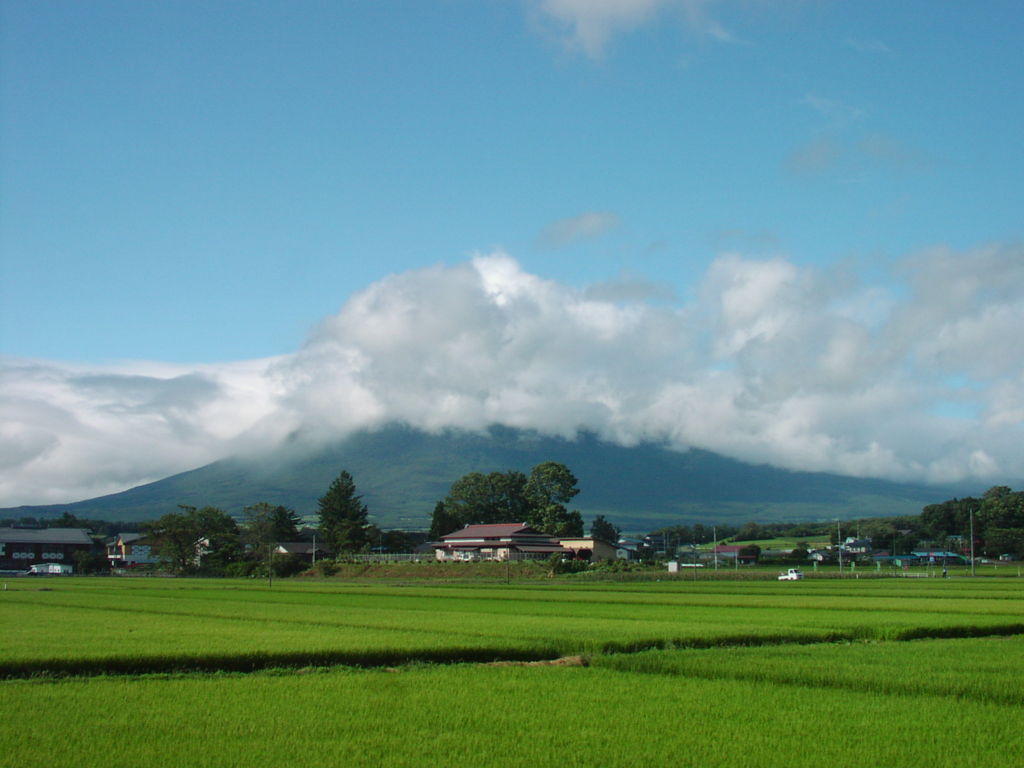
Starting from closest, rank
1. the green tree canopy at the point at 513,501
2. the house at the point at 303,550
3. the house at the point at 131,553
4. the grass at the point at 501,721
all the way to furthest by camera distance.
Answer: the grass at the point at 501,721 < the house at the point at 303,550 < the green tree canopy at the point at 513,501 < the house at the point at 131,553

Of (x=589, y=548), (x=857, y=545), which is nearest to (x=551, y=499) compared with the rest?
(x=589, y=548)

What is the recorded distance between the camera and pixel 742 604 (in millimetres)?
35656

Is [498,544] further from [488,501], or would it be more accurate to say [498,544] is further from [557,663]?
[557,663]

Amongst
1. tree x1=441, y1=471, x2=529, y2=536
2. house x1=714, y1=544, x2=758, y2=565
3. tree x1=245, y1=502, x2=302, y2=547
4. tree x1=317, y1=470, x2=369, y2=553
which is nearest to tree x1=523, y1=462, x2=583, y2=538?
tree x1=441, y1=471, x2=529, y2=536

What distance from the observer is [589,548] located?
96.4 meters

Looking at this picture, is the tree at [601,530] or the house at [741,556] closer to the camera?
the house at [741,556]

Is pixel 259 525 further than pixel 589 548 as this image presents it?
No

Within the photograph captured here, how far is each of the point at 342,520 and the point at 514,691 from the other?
9323 centimetres

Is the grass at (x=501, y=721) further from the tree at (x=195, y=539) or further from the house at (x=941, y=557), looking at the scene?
the house at (x=941, y=557)

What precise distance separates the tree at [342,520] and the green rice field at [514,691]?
73.4 m

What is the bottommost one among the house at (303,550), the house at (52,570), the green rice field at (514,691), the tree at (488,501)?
the house at (52,570)

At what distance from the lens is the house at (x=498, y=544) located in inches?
3707

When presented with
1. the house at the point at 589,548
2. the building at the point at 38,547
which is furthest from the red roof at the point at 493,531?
the building at the point at 38,547

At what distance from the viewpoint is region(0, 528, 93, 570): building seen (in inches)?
4510
